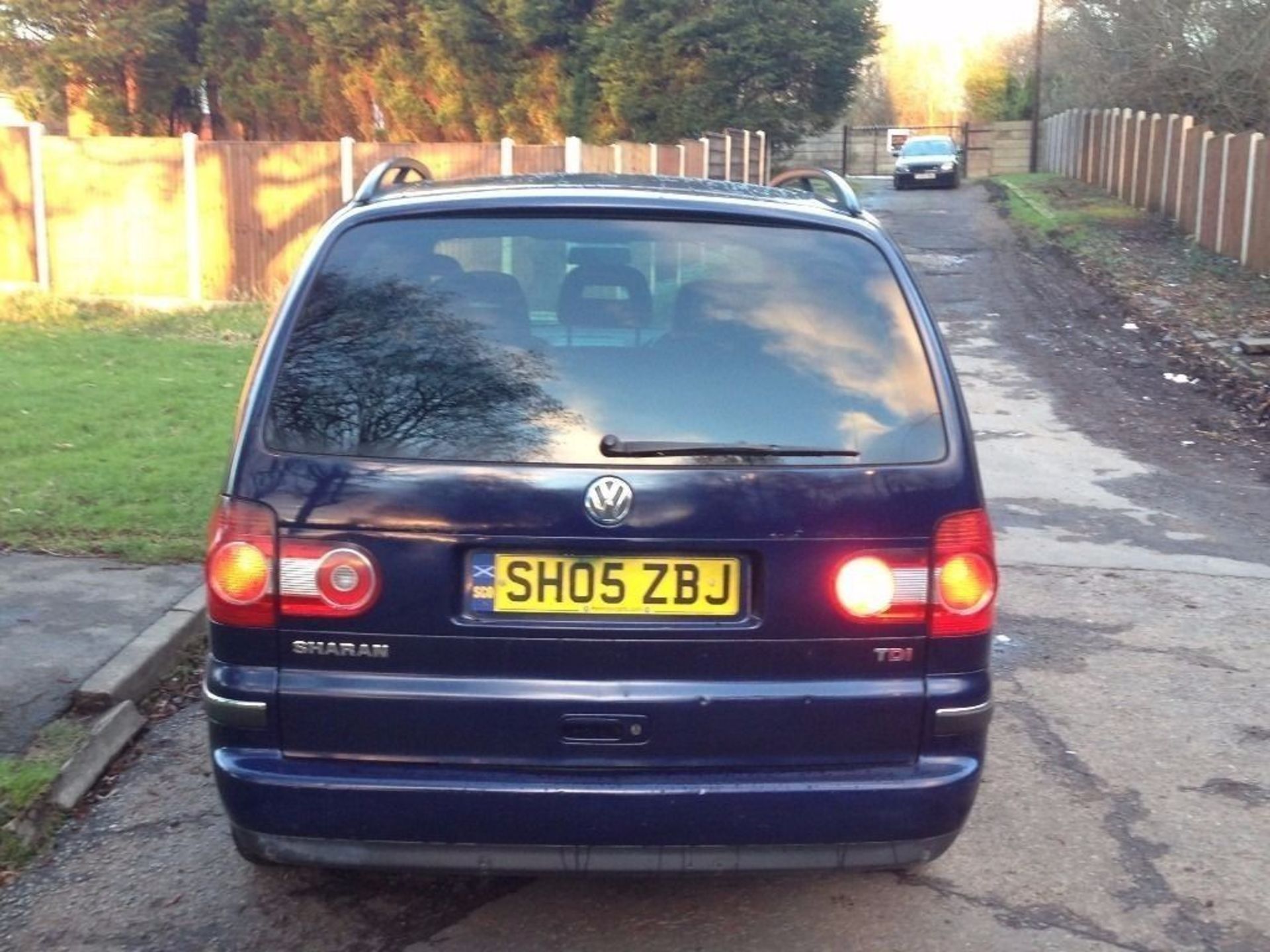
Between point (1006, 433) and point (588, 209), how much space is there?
812 centimetres

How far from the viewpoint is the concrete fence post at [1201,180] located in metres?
22.3

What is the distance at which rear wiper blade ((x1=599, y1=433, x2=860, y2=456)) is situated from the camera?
126 inches

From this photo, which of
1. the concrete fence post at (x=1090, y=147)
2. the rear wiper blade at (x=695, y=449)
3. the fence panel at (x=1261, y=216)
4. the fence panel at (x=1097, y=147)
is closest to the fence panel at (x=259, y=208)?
the fence panel at (x=1261, y=216)

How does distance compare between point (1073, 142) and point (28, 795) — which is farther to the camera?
point (1073, 142)

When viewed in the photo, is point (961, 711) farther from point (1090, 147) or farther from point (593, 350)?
Answer: point (1090, 147)

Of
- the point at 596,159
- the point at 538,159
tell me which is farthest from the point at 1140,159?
the point at 538,159

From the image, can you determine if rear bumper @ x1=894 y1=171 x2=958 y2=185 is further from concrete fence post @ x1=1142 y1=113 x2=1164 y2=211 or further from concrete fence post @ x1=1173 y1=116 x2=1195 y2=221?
concrete fence post @ x1=1173 y1=116 x2=1195 y2=221

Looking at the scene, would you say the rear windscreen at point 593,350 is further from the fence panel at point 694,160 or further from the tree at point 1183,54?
the tree at point 1183,54

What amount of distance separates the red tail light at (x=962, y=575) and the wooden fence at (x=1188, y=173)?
1679 centimetres

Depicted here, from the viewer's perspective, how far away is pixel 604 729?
127 inches

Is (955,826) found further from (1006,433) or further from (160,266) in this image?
(160,266)

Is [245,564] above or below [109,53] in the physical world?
below

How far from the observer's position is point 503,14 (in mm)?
31562

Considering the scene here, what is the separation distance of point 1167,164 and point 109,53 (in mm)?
22393
